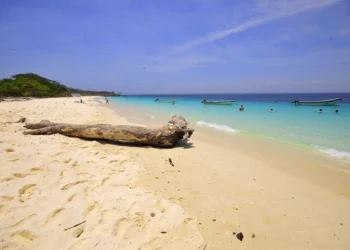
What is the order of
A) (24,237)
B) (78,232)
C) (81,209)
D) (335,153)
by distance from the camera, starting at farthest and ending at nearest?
(335,153) → (81,209) → (78,232) → (24,237)

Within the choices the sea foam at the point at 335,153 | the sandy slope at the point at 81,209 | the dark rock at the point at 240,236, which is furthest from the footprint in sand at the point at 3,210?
the sea foam at the point at 335,153

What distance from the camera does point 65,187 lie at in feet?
9.91

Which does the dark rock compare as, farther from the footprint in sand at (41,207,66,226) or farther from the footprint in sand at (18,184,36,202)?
the footprint in sand at (18,184,36,202)

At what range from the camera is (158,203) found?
2895 millimetres

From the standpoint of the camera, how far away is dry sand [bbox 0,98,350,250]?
2.19 metres

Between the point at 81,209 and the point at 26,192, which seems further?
the point at 26,192

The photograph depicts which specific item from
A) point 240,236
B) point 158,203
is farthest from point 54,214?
point 240,236

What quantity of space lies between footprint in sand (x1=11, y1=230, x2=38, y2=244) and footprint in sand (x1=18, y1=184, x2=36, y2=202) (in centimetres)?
68

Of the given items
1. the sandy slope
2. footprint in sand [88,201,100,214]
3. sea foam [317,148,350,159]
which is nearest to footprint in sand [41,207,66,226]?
the sandy slope

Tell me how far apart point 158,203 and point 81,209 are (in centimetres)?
101

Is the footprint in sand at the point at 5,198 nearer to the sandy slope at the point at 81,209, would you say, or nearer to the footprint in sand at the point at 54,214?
the sandy slope at the point at 81,209

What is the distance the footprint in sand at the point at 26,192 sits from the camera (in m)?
2.65

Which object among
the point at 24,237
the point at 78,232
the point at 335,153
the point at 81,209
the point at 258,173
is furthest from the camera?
the point at 335,153

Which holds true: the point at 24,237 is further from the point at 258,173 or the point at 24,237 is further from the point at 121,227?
the point at 258,173
